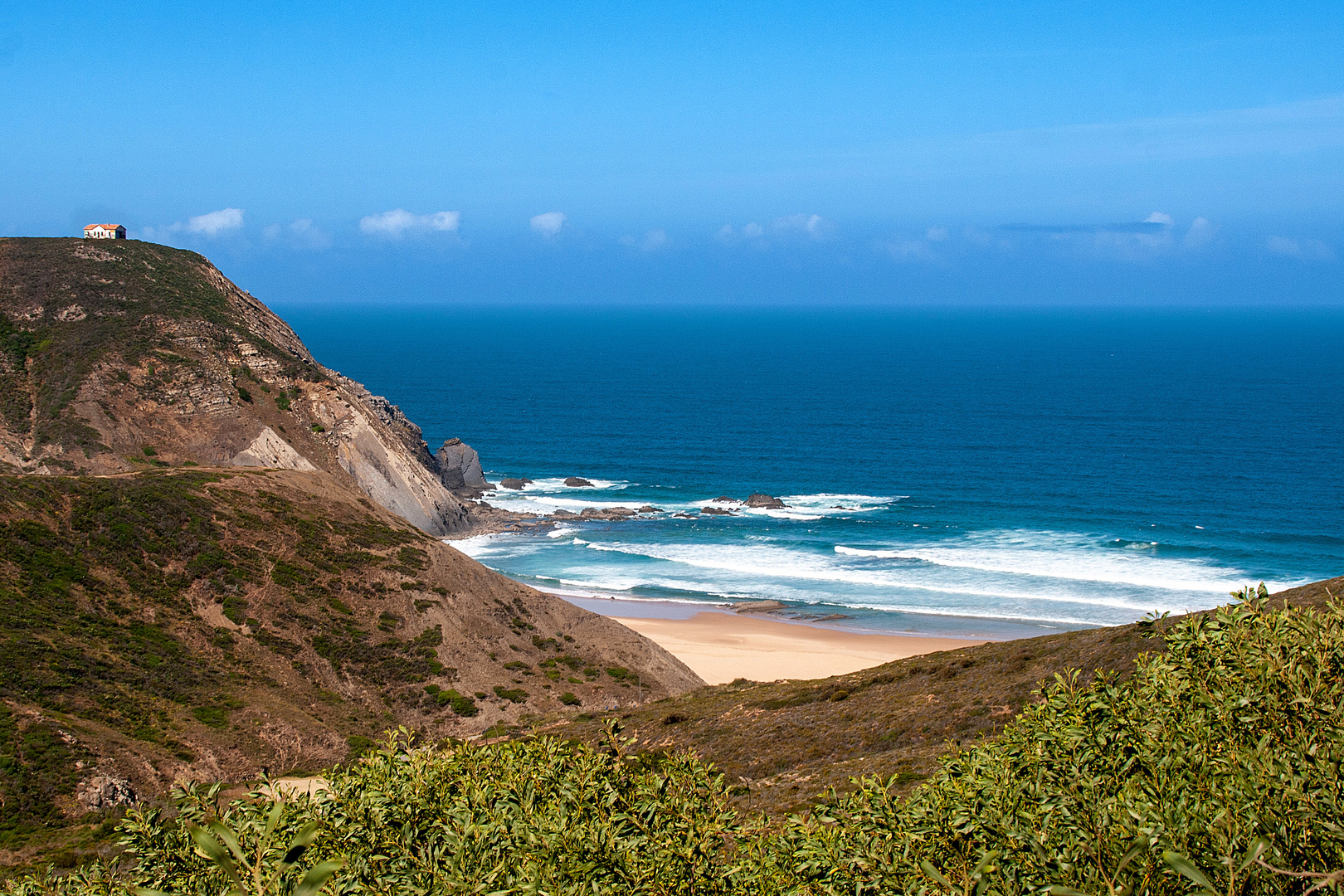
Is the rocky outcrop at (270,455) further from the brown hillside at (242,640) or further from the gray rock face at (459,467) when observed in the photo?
the gray rock face at (459,467)

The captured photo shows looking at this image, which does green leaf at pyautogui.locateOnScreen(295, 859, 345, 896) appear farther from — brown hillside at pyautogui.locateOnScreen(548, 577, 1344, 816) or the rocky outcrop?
the rocky outcrop

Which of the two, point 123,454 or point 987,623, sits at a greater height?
point 123,454

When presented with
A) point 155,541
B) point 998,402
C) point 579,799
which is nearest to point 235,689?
point 155,541

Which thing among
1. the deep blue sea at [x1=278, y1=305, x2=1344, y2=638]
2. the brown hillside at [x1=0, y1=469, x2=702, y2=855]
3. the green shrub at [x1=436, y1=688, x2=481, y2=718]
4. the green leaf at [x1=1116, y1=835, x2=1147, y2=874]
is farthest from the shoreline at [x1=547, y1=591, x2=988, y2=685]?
the green leaf at [x1=1116, y1=835, x2=1147, y2=874]

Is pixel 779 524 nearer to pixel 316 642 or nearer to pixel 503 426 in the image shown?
pixel 316 642

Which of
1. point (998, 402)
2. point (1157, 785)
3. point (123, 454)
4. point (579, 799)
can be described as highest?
point (998, 402)

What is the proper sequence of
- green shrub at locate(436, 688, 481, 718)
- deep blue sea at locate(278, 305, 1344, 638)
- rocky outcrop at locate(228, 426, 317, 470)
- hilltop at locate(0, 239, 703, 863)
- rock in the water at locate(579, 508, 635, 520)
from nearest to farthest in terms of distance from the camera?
hilltop at locate(0, 239, 703, 863)
green shrub at locate(436, 688, 481, 718)
rocky outcrop at locate(228, 426, 317, 470)
deep blue sea at locate(278, 305, 1344, 638)
rock in the water at locate(579, 508, 635, 520)

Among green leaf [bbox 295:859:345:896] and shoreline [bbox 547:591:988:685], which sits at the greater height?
green leaf [bbox 295:859:345:896]
